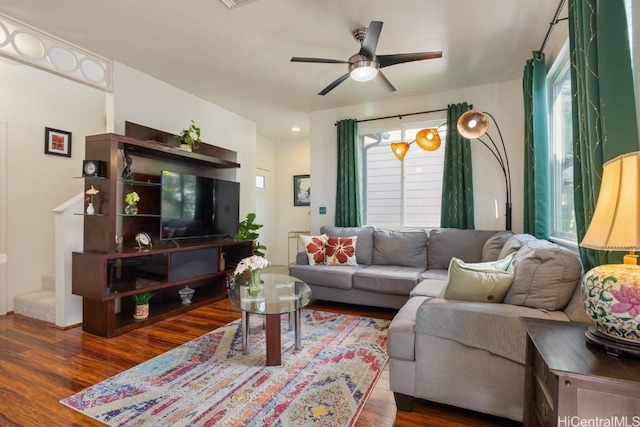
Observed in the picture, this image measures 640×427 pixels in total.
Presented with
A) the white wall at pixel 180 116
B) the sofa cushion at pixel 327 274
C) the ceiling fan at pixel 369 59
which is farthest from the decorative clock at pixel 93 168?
the sofa cushion at pixel 327 274

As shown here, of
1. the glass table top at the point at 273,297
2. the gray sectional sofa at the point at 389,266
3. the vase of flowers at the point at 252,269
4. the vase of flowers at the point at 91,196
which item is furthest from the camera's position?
the gray sectional sofa at the point at 389,266

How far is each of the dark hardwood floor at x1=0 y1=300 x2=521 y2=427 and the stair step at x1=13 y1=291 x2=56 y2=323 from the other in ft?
0.25

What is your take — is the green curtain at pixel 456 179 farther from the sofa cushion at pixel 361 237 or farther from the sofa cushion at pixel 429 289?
the sofa cushion at pixel 429 289

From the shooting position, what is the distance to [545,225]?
2.91m

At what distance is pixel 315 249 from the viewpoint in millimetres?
3879

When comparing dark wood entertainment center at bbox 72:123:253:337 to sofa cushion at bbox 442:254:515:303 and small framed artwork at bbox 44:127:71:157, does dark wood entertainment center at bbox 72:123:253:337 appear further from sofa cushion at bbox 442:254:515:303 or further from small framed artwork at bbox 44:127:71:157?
sofa cushion at bbox 442:254:515:303

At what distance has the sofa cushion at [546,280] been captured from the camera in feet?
5.10

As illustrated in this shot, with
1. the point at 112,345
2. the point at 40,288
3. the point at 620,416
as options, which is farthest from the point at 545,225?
the point at 40,288

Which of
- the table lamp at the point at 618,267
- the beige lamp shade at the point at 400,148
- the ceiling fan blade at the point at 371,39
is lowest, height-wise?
the table lamp at the point at 618,267

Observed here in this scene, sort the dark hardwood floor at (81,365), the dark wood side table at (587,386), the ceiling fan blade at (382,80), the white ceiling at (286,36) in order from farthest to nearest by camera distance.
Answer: the ceiling fan blade at (382,80) → the white ceiling at (286,36) → the dark hardwood floor at (81,365) → the dark wood side table at (587,386)

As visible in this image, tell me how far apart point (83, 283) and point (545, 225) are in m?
4.29

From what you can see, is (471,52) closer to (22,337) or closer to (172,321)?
(172,321)

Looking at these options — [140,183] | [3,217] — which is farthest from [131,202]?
[3,217]

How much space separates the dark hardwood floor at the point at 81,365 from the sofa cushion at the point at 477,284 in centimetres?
64
